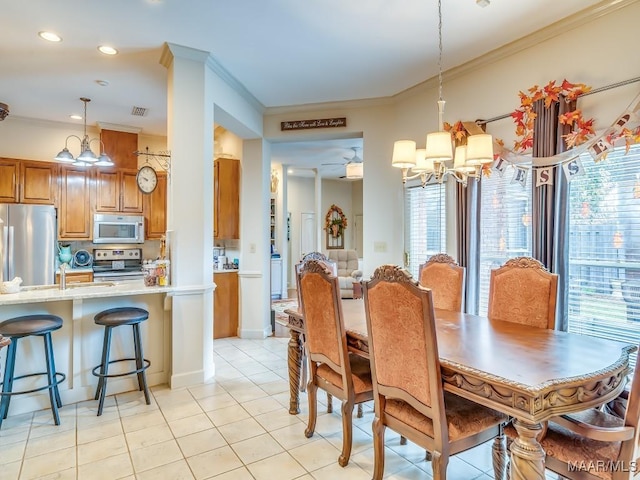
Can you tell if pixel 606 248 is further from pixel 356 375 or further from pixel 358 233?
pixel 358 233

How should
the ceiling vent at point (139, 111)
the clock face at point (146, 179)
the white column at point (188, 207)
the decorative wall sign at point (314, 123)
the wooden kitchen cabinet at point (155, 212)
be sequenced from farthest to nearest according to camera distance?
the wooden kitchen cabinet at point (155, 212) → the ceiling vent at point (139, 111) → the decorative wall sign at point (314, 123) → the clock face at point (146, 179) → the white column at point (188, 207)

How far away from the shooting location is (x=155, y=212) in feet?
18.6

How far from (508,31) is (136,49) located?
322 cm

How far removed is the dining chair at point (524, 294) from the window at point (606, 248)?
0.63 m

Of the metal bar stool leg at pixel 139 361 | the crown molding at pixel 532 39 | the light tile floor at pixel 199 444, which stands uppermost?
the crown molding at pixel 532 39

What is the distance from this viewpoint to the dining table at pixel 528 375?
4.45 ft

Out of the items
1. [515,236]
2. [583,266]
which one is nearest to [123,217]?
[515,236]

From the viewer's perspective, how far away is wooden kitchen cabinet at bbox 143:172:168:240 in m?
5.62

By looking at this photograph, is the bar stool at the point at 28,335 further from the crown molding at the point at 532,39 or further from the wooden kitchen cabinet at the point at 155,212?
the crown molding at the point at 532,39

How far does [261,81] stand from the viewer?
13.0 ft

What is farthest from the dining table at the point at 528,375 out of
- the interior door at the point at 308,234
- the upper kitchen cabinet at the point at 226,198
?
→ the interior door at the point at 308,234

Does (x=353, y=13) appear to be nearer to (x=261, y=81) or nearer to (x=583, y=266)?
(x=261, y=81)

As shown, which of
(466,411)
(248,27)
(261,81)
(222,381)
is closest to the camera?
(466,411)

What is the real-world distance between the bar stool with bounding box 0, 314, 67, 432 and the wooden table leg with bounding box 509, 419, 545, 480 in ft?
9.62
